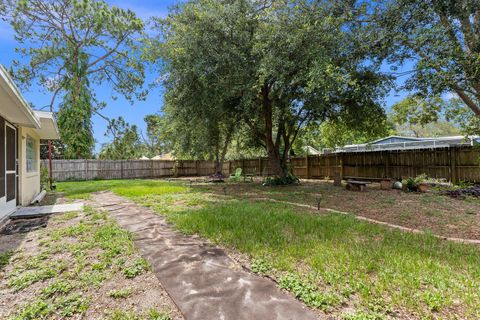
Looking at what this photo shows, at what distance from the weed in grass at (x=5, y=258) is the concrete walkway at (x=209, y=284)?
1416 mm

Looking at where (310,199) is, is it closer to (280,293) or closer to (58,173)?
(280,293)

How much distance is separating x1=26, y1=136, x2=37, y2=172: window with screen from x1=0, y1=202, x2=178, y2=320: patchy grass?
5354 mm

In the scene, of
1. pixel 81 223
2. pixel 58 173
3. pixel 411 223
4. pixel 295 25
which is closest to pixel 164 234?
pixel 81 223

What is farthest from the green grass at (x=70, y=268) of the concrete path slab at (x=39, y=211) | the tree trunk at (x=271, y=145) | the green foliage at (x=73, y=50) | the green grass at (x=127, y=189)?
the green foliage at (x=73, y=50)

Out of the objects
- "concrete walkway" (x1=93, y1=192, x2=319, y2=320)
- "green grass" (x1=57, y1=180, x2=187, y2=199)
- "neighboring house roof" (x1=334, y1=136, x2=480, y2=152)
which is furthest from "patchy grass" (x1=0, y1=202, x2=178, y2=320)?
"neighboring house roof" (x1=334, y1=136, x2=480, y2=152)

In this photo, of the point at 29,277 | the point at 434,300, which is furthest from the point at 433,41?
the point at 29,277

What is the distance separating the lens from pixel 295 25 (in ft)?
24.9

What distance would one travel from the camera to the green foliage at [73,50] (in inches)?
531

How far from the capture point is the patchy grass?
2.05 metres

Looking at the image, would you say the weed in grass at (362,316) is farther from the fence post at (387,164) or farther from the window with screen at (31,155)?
the fence post at (387,164)

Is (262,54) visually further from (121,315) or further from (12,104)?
(121,315)

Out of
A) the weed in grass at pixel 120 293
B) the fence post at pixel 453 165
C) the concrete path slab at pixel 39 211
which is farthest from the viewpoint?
the fence post at pixel 453 165

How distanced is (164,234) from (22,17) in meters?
16.4

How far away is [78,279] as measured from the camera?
2547 millimetres
